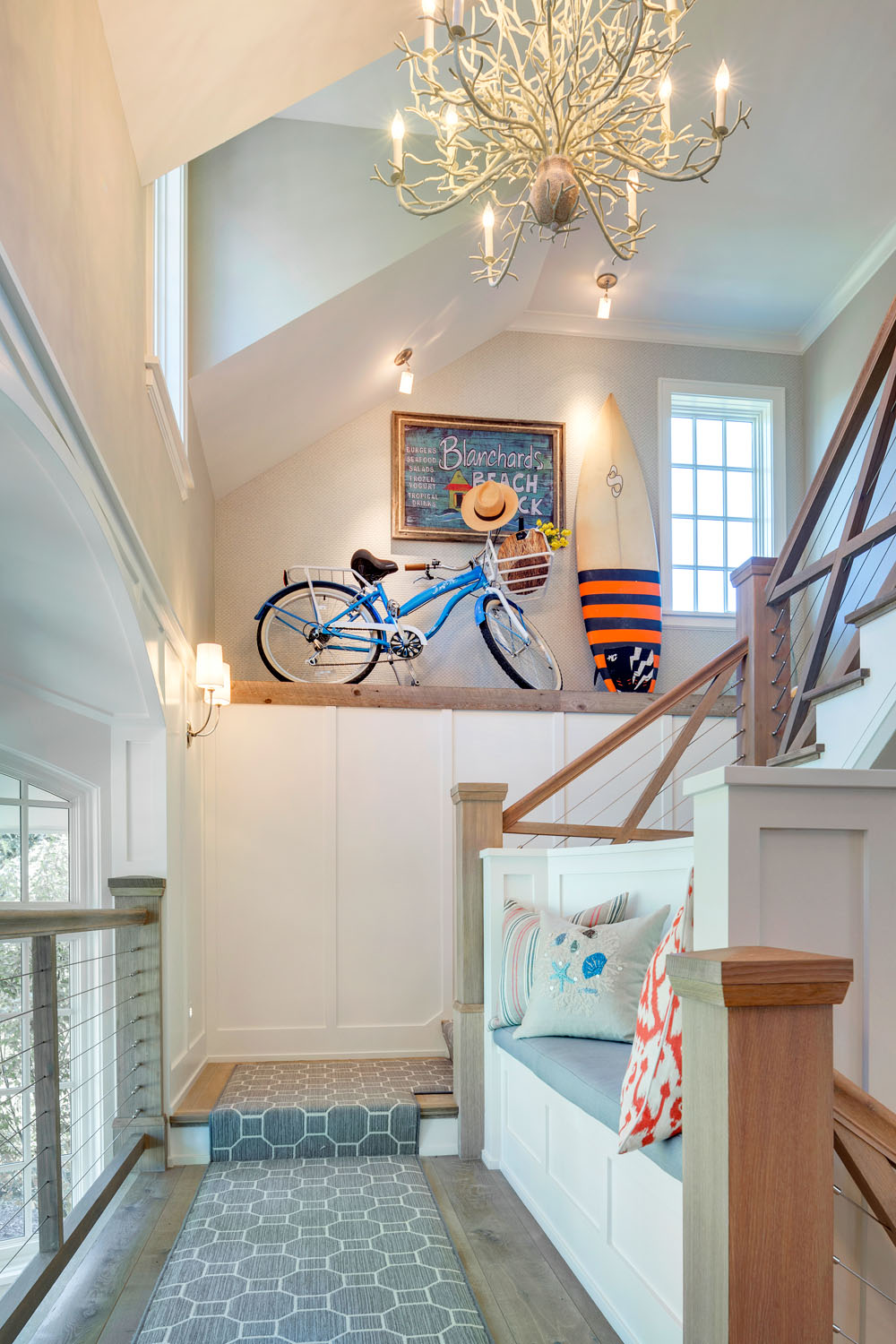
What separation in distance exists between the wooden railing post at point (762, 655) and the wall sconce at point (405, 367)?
7.66 ft

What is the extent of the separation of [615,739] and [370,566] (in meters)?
1.86

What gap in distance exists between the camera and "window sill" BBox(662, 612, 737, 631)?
6.04 m

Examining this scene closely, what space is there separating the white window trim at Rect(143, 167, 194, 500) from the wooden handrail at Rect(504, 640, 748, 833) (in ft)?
6.17

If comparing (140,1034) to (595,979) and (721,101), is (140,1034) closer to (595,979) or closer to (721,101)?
(595,979)

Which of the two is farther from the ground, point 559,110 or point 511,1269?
point 559,110

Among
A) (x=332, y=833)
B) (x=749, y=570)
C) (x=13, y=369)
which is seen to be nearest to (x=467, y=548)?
(x=332, y=833)

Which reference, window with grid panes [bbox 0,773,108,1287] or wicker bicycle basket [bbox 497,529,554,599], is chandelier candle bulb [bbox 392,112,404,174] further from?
wicker bicycle basket [bbox 497,529,554,599]

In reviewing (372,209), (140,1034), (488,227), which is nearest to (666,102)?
(488,227)

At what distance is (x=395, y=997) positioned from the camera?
16.2 ft

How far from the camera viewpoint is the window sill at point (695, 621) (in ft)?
19.8

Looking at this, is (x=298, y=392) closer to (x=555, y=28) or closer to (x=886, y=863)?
(x=555, y=28)

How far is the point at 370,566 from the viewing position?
5.49m

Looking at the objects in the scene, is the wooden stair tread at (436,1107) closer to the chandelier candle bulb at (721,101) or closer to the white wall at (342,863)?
the white wall at (342,863)

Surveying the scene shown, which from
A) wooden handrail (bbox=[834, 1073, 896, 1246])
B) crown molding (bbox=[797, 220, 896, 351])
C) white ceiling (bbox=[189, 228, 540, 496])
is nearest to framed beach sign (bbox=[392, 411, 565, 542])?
white ceiling (bbox=[189, 228, 540, 496])
